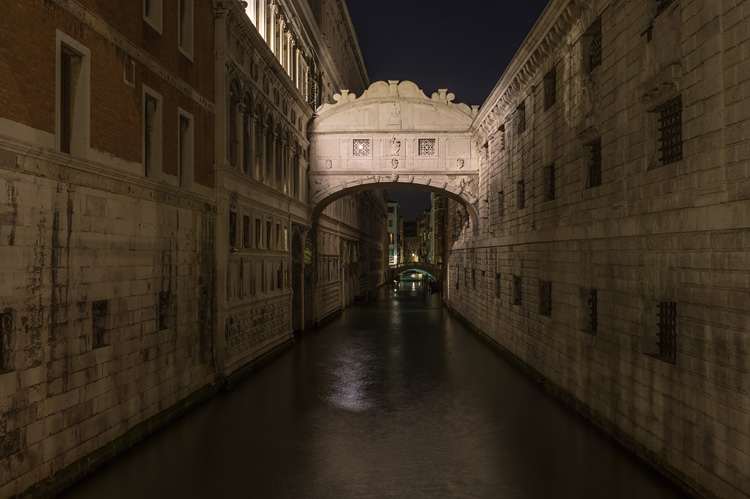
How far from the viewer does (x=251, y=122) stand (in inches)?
737

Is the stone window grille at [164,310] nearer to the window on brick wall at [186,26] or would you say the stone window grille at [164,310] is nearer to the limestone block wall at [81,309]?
the limestone block wall at [81,309]

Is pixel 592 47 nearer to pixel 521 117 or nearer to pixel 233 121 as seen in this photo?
pixel 521 117

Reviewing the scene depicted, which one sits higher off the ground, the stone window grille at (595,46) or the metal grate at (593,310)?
the stone window grille at (595,46)

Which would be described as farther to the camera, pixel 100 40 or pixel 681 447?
pixel 100 40

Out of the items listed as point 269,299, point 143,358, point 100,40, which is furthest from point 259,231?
point 100,40

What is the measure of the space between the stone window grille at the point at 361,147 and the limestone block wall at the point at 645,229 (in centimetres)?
1001

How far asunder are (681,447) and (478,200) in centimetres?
1921

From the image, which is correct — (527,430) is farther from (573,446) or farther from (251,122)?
(251,122)

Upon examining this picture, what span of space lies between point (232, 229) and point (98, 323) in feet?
23.2

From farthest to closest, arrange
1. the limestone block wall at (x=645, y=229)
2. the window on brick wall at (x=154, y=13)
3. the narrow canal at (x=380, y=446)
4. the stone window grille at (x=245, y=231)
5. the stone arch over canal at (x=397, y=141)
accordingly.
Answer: the stone arch over canal at (x=397, y=141)
the stone window grille at (x=245, y=231)
the window on brick wall at (x=154, y=13)
the narrow canal at (x=380, y=446)
the limestone block wall at (x=645, y=229)

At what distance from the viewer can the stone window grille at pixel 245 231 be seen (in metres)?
17.9

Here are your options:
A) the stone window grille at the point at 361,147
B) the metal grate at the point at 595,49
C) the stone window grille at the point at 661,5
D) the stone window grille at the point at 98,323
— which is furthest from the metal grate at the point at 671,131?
the stone window grille at the point at 361,147

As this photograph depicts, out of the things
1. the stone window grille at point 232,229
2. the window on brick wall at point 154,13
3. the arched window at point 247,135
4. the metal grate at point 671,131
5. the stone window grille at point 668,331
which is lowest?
the stone window grille at point 668,331

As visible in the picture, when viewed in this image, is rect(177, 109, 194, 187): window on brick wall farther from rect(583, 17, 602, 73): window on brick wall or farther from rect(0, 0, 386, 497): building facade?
rect(583, 17, 602, 73): window on brick wall
